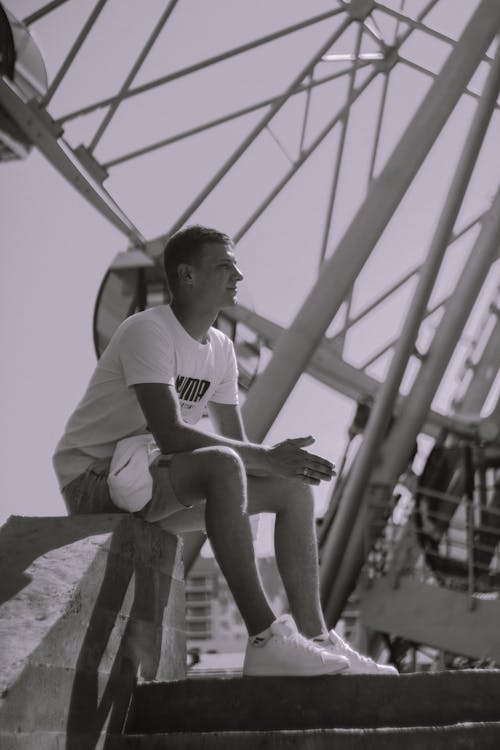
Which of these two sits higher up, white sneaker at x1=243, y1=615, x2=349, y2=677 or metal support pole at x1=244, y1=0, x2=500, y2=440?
metal support pole at x1=244, y1=0, x2=500, y2=440

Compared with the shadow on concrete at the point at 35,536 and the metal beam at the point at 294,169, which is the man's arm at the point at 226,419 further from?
the metal beam at the point at 294,169

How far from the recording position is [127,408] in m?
3.73

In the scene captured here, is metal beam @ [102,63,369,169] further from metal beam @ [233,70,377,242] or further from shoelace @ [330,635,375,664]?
shoelace @ [330,635,375,664]

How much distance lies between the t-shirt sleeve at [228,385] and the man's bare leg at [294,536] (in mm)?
445

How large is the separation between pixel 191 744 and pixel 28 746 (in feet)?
1.55

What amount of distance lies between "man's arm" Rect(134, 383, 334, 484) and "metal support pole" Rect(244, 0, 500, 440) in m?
5.99

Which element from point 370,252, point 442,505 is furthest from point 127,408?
point 442,505

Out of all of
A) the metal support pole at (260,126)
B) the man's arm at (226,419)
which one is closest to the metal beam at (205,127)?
the metal support pole at (260,126)

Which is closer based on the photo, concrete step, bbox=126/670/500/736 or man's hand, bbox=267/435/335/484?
concrete step, bbox=126/670/500/736

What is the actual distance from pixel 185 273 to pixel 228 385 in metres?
0.45

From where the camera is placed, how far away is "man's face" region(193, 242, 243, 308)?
3.78 meters

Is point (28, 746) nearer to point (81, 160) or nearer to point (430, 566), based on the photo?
point (81, 160)

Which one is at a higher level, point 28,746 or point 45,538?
point 45,538

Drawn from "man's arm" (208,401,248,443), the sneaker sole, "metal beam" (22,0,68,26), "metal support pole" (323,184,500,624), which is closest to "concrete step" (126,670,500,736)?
the sneaker sole
